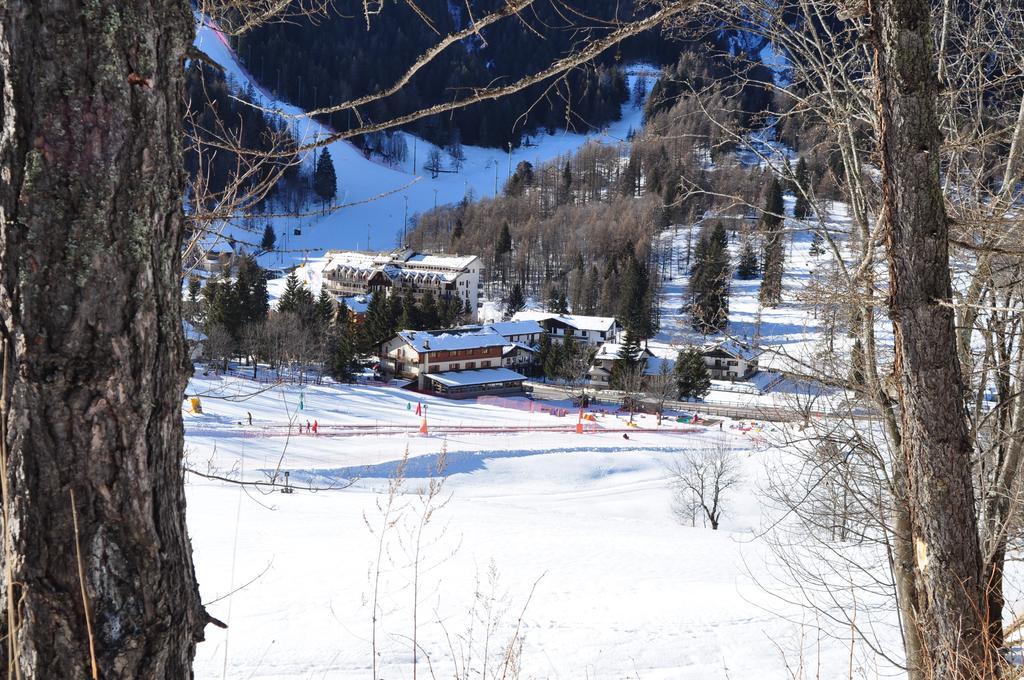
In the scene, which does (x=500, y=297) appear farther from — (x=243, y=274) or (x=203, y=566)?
(x=203, y=566)

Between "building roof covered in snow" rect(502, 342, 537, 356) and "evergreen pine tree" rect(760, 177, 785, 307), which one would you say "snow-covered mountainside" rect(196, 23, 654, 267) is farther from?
"evergreen pine tree" rect(760, 177, 785, 307)

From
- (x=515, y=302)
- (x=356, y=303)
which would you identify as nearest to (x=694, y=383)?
(x=515, y=302)

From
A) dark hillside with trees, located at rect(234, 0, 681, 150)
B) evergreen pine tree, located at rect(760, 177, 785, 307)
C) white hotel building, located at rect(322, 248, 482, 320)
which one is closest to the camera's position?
evergreen pine tree, located at rect(760, 177, 785, 307)

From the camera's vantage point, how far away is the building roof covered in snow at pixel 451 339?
118ft

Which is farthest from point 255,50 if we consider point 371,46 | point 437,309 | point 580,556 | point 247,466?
point 580,556

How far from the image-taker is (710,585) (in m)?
9.50

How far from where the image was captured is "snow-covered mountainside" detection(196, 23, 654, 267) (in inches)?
3236

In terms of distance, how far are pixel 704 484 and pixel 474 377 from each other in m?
18.8

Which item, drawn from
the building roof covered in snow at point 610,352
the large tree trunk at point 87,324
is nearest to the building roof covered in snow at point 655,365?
the building roof covered in snow at point 610,352

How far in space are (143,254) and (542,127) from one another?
119m

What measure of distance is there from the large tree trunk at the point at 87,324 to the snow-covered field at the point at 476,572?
505mm

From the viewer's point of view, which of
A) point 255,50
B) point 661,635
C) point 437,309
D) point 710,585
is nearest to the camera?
point 661,635

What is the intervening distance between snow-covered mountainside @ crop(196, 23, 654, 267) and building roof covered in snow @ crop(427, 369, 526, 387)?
3784 cm

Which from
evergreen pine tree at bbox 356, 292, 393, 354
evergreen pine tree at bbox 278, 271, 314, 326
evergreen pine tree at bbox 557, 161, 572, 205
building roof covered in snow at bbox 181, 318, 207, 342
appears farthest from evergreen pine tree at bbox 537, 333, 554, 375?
evergreen pine tree at bbox 557, 161, 572, 205
